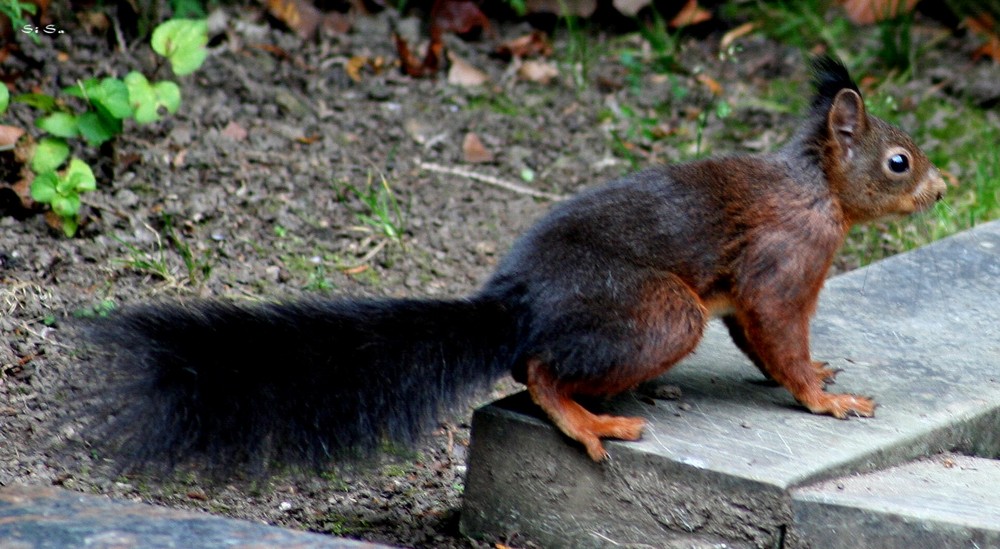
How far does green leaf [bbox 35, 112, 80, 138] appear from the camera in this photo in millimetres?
3980

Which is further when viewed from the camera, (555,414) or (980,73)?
(980,73)

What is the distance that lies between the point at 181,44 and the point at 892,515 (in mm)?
2829

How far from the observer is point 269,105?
5.33m

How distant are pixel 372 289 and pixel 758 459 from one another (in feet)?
6.14

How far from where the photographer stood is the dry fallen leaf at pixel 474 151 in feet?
17.5

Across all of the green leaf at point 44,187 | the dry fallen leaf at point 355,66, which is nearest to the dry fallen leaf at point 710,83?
the dry fallen leaf at point 355,66

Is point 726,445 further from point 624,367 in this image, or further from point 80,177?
point 80,177

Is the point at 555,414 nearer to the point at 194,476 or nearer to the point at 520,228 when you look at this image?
the point at 194,476

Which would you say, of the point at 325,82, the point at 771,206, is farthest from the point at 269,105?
the point at 771,206

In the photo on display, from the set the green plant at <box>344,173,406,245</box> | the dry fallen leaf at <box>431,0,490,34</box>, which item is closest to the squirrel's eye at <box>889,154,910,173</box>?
the green plant at <box>344,173,406,245</box>

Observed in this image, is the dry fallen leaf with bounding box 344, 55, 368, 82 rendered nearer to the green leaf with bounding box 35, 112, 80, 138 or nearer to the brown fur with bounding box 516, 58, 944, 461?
the green leaf with bounding box 35, 112, 80, 138

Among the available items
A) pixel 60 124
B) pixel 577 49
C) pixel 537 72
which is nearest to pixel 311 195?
pixel 60 124

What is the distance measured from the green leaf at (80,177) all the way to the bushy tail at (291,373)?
153cm

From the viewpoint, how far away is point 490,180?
5152 mm
